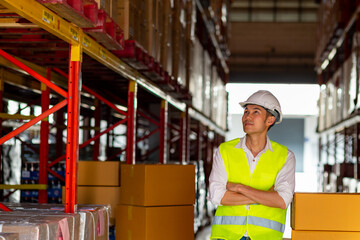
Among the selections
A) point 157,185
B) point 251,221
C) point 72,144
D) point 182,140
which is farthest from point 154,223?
point 182,140

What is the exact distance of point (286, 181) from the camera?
3.98 m

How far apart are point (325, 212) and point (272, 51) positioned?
24.2 meters

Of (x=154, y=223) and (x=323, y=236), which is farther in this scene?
(x=154, y=223)

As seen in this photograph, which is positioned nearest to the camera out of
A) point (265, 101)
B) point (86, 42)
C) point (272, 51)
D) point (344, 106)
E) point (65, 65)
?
point (265, 101)

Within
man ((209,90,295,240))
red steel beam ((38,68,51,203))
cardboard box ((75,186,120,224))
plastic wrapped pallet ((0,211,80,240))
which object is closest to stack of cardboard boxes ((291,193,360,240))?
man ((209,90,295,240))

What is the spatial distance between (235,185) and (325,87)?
1985 centimetres

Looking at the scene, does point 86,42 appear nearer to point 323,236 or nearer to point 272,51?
point 323,236

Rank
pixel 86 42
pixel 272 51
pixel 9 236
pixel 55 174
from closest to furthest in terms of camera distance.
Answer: pixel 9 236
pixel 86 42
pixel 55 174
pixel 272 51

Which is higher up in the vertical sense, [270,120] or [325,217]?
[270,120]

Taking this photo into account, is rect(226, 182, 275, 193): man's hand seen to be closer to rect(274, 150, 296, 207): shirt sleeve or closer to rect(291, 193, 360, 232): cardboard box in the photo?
rect(274, 150, 296, 207): shirt sleeve

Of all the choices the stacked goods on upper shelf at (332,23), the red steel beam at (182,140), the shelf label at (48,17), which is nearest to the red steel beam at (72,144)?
the shelf label at (48,17)

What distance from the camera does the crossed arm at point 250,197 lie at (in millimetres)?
3855

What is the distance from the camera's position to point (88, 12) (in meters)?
4.73

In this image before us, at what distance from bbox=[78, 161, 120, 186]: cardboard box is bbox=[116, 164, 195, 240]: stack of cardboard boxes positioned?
0.48 meters
